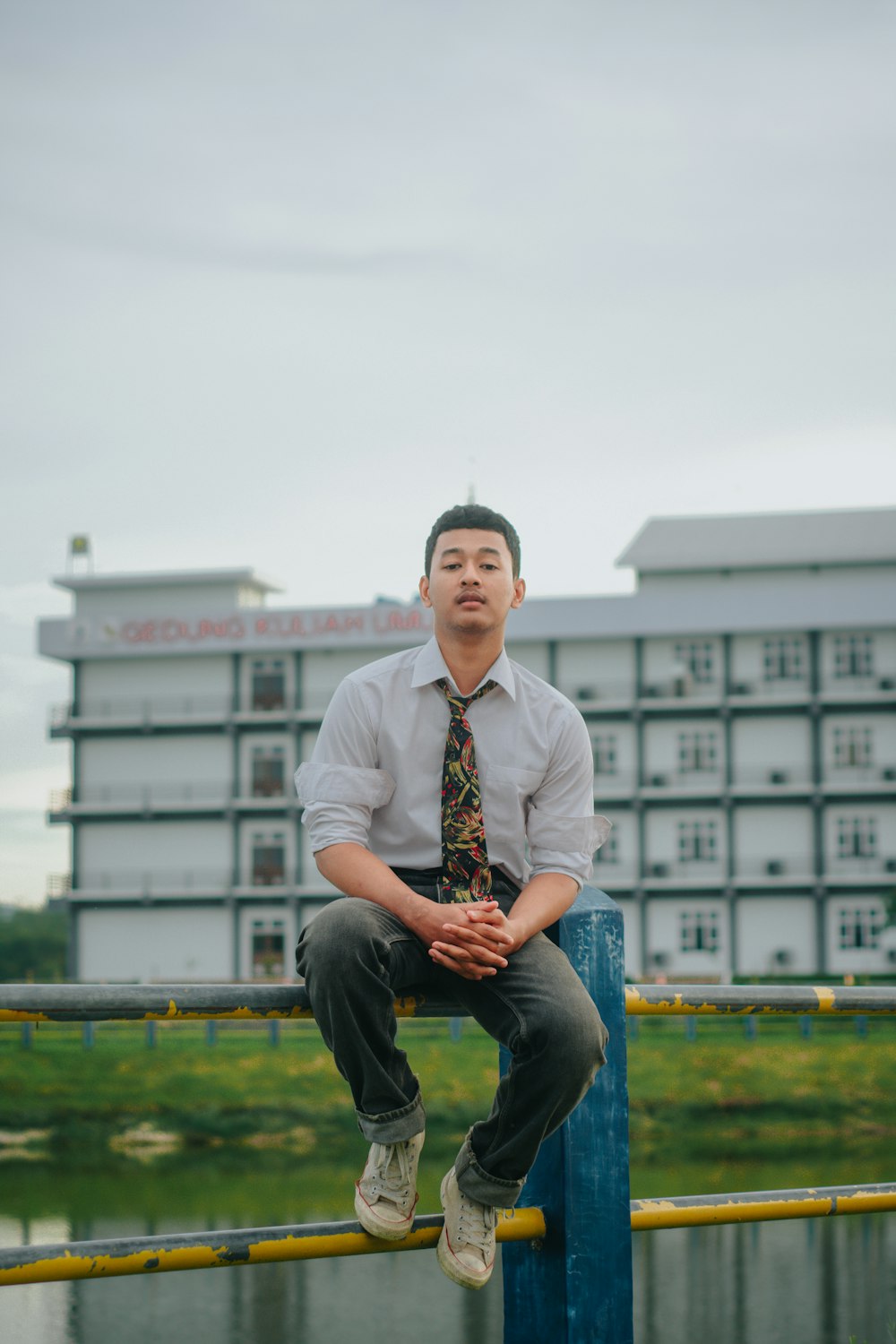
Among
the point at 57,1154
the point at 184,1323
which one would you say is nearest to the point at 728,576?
the point at 57,1154

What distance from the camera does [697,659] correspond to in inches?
1225

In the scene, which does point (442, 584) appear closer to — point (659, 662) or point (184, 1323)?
point (184, 1323)

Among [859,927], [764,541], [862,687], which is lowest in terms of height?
[859,927]

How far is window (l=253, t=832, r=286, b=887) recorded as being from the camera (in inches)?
1219

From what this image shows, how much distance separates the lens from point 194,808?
103 ft

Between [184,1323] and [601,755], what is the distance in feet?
69.6

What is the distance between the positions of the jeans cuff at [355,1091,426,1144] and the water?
20.8 feet

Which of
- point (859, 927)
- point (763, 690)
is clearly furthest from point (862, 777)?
point (859, 927)

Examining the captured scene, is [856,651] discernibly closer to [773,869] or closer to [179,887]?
[773,869]

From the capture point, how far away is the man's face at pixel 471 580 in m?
2.34

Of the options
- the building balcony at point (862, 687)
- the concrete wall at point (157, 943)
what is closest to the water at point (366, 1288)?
the concrete wall at point (157, 943)

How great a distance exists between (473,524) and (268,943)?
2944 cm

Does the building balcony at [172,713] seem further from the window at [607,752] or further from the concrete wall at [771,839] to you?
the concrete wall at [771,839]

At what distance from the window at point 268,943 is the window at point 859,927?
12.3m
